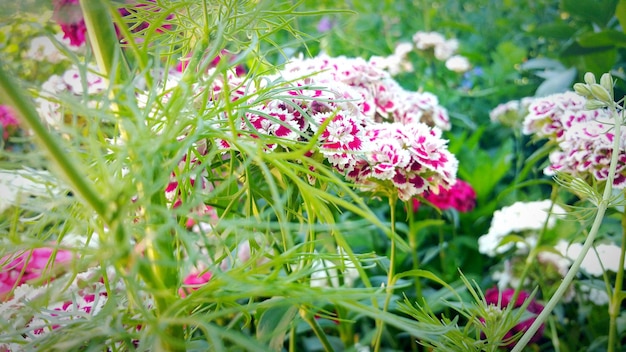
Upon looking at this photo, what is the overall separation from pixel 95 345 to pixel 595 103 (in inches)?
20.3

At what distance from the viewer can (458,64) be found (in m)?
1.72

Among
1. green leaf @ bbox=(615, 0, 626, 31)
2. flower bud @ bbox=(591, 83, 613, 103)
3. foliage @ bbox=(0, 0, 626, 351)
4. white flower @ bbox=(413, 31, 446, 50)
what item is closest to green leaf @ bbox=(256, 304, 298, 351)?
foliage @ bbox=(0, 0, 626, 351)

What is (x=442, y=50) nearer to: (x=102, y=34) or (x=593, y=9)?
(x=593, y=9)

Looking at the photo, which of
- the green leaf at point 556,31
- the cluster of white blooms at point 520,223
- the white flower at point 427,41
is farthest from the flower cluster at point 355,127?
the white flower at point 427,41

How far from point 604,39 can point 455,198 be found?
432 millimetres

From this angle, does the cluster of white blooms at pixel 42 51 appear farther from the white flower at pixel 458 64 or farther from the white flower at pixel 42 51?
the white flower at pixel 458 64

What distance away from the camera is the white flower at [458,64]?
170cm

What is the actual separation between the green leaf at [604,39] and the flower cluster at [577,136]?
0.32 m

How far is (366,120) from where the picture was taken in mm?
656

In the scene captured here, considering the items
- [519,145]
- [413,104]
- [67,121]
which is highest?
[67,121]

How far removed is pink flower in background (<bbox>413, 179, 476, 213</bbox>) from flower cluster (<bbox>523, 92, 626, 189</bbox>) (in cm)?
21

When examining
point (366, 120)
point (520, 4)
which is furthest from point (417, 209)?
point (520, 4)

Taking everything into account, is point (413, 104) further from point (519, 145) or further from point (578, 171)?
point (519, 145)

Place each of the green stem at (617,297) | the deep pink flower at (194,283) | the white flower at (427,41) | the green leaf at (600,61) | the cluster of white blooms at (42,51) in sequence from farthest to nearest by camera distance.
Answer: the white flower at (427,41)
the green leaf at (600,61)
the cluster of white blooms at (42,51)
the green stem at (617,297)
the deep pink flower at (194,283)
